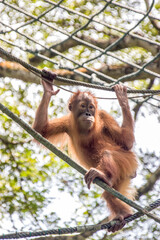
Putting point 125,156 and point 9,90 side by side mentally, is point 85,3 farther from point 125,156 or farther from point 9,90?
point 125,156

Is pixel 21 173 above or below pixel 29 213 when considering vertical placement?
above

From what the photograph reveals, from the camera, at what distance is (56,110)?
7723 millimetres

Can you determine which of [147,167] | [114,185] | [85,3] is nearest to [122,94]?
[114,185]

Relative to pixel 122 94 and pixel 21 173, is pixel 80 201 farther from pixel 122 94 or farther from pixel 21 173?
pixel 122 94

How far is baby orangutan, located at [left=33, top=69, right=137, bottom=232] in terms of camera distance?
12.8 ft

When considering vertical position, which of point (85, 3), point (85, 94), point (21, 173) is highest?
point (85, 3)

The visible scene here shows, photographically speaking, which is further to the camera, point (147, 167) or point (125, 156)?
point (147, 167)

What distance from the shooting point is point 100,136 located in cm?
440

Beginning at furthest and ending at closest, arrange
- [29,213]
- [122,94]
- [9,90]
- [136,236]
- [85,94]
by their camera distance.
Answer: [9,90]
[29,213]
[136,236]
[85,94]
[122,94]

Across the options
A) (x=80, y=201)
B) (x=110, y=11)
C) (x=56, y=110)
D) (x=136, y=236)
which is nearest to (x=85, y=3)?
(x=110, y=11)

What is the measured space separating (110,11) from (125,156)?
3731 mm

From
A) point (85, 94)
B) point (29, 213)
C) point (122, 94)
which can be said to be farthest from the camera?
point (29, 213)

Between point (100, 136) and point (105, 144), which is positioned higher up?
point (100, 136)

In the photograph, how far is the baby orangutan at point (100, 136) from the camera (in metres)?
3.91
